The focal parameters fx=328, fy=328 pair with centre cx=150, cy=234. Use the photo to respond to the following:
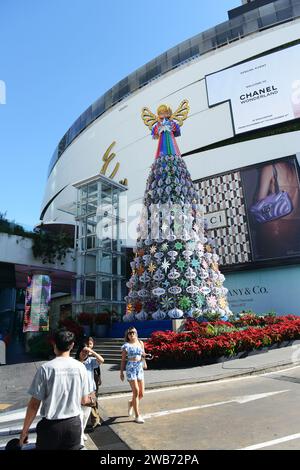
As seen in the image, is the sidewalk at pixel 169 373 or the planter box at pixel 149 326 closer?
the sidewalk at pixel 169 373

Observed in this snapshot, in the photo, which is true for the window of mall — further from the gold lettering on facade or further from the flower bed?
the gold lettering on facade

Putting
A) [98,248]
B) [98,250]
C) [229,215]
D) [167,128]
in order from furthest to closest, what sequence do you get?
[229,215], [98,250], [98,248], [167,128]

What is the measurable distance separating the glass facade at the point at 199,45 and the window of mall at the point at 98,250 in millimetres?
22868

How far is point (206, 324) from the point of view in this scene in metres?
13.3

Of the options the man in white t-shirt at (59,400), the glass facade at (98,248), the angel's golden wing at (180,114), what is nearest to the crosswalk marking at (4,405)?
the man in white t-shirt at (59,400)

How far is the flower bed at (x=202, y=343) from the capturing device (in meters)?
11.5

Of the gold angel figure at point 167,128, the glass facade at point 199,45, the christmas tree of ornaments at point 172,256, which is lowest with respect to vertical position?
the christmas tree of ornaments at point 172,256

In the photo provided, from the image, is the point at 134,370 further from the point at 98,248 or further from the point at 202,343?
the point at 98,248

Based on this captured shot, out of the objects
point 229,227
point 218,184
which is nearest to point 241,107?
point 218,184

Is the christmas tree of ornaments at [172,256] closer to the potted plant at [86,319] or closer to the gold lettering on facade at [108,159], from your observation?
the potted plant at [86,319]

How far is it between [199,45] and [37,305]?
3279 cm

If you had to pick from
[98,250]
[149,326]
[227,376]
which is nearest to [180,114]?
[98,250]

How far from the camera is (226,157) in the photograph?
2797 centimetres
